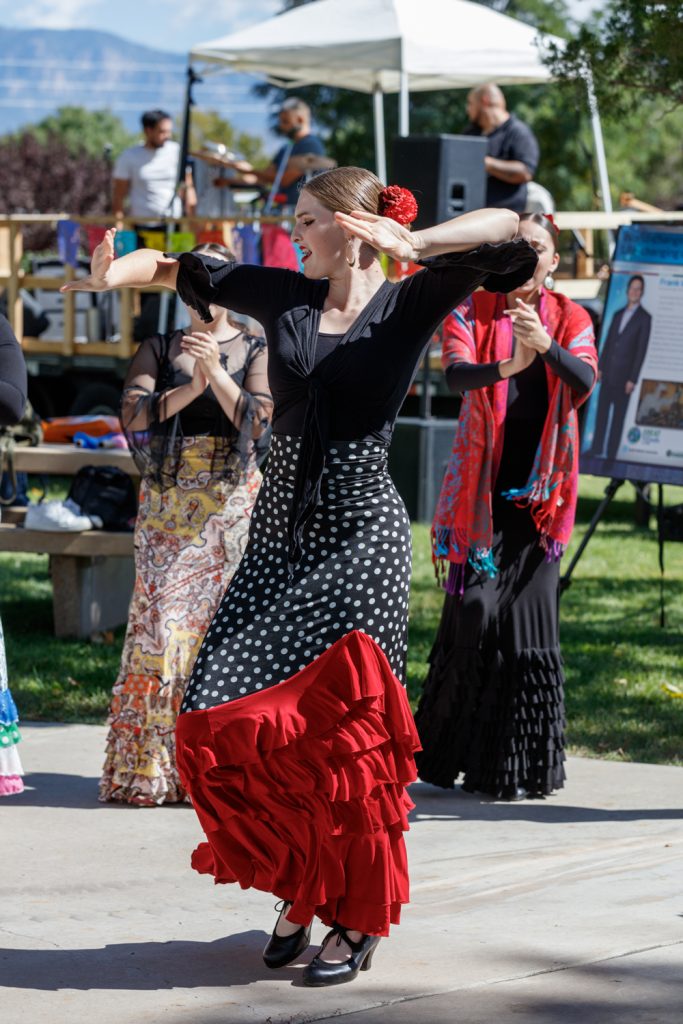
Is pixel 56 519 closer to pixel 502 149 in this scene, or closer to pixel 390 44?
pixel 502 149

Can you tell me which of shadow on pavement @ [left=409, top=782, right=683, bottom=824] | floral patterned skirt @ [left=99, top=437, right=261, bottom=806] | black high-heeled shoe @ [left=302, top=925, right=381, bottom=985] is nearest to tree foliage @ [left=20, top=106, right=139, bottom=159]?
floral patterned skirt @ [left=99, top=437, right=261, bottom=806]

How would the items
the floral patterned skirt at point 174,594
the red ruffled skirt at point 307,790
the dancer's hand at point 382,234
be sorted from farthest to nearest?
the floral patterned skirt at point 174,594, the red ruffled skirt at point 307,790, the dancer's hand at point 382,234

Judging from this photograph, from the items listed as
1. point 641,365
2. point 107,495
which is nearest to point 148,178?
point 107,495

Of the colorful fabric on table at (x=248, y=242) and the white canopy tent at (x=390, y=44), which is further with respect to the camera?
the white canopy tent at (x=390, y=44)

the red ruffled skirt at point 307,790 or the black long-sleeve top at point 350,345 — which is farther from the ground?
the black long-sleeve top at point 350,345

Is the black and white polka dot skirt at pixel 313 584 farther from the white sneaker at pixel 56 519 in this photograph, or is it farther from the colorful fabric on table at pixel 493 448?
the white sneaker at pixel 56 519

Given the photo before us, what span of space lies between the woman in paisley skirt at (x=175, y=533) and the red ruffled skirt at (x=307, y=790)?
200cm

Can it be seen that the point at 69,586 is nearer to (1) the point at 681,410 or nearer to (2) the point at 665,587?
(1) the point at 681,410

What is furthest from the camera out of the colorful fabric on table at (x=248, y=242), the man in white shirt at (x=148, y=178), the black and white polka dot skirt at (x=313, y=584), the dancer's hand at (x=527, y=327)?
the man in white shirt at (x=148, y=178)

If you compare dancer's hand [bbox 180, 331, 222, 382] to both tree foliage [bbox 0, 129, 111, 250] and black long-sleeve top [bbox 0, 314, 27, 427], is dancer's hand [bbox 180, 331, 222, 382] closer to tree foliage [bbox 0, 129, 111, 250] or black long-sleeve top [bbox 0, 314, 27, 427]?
black long-sleeve top [bbox 0, 314, 27, 427]

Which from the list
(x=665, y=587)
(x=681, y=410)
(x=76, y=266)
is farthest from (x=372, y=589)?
(x=76, y=266)

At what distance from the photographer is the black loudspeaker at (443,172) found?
1208 centimetres

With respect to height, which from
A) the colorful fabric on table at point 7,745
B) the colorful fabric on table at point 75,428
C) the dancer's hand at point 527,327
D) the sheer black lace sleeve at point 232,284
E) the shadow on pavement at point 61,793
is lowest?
the shadow on pavement at point 61,793

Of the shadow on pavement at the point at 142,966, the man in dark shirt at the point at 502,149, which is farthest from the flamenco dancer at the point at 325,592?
the man in dark shirt at the point at 502,149
